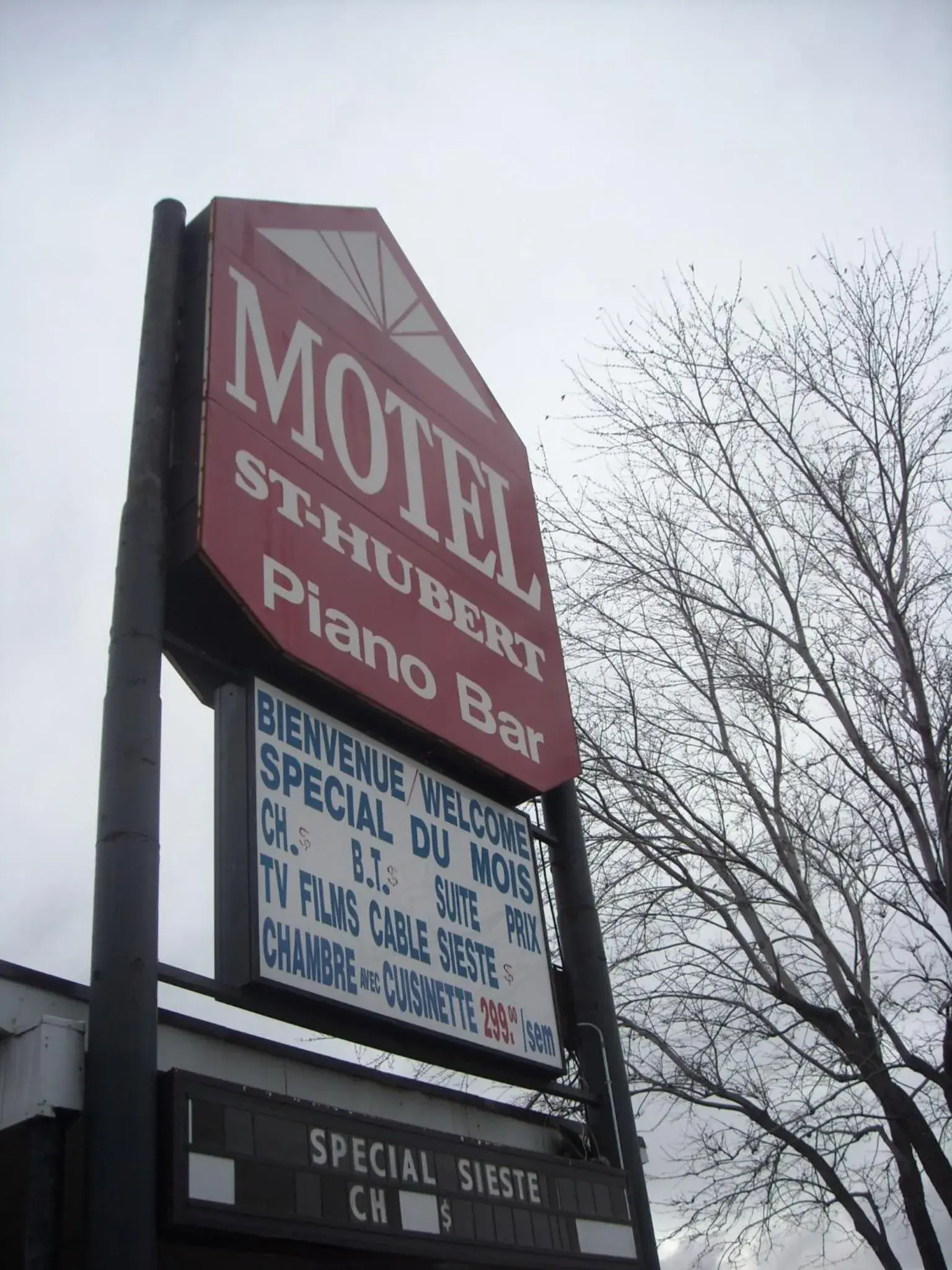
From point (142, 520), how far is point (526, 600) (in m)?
3.42

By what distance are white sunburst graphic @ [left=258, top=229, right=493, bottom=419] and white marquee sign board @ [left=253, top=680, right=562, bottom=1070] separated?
330 cm

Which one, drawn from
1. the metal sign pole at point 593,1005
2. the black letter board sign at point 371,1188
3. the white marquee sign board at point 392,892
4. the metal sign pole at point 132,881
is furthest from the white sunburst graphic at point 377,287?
the black letter board sign at point 371,1188

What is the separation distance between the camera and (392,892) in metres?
6.10

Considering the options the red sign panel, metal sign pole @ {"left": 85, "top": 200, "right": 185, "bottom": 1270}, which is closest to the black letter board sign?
metal sign pole @ {"left": 85, "top": 200, "right": 185, "bottom": 1270}

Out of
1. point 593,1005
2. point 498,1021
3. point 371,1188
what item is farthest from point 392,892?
point 593,1005

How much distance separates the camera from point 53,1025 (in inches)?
174

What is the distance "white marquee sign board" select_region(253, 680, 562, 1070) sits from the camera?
5.49 m

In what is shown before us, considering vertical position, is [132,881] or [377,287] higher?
[377,287]

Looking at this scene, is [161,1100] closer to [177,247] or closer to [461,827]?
[461,827]

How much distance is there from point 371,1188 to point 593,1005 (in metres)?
2.71

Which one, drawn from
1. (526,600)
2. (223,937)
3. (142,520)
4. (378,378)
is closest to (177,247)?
(378,378)

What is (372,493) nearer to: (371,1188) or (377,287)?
(377,287)

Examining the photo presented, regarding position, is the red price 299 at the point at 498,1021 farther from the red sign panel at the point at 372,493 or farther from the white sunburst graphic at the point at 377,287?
the white sunburst graphic at the point at 377,287

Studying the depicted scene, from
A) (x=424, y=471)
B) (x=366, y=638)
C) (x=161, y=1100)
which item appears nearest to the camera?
(x=161, y=1100)
